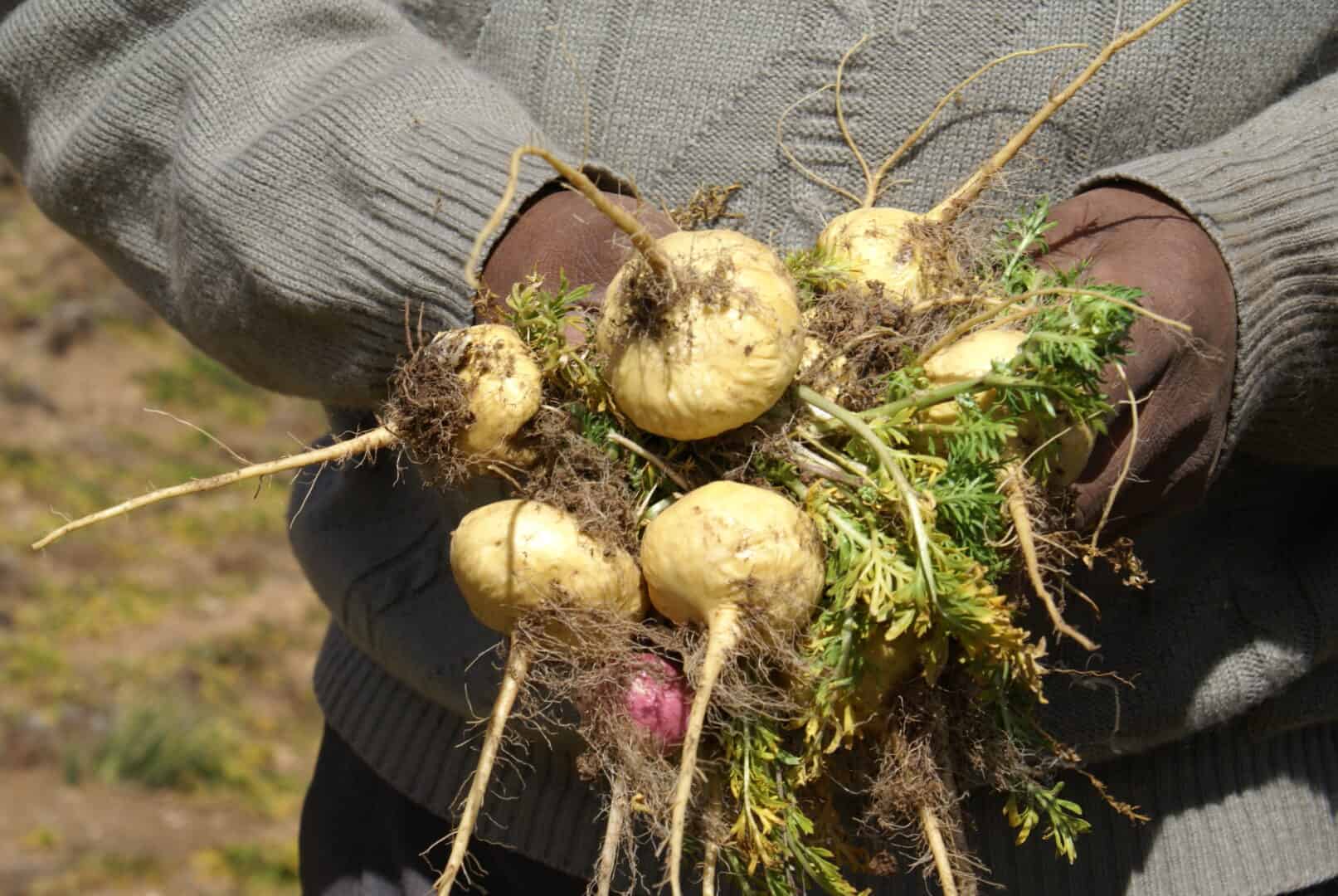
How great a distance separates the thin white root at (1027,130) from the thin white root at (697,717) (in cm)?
47

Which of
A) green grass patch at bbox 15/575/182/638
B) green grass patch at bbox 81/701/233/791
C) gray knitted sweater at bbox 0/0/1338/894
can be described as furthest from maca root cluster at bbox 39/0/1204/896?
green grass patch at bbox 15/575/182/638

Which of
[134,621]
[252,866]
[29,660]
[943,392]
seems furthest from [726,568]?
[134,621]

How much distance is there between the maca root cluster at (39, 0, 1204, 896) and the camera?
3.36 ft

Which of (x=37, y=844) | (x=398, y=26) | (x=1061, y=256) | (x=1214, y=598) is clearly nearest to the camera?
(x=1061, y=256)

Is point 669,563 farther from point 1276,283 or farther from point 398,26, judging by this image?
point 398,26

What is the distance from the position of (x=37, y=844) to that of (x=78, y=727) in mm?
→ 486

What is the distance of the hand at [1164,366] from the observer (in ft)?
3.47

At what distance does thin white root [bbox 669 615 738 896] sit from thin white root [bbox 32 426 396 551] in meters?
0.37

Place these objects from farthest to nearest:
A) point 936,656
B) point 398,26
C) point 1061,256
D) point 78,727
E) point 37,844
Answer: point 78,727
point 37,844
point 398,26
point 1061,256
point 936,656

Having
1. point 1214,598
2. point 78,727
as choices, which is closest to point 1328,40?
point 1214,598

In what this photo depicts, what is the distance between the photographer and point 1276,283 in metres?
1.12

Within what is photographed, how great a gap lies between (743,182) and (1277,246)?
0.52 m

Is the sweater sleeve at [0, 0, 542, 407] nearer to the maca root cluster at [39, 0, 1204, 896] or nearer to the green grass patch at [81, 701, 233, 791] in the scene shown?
the maca root cluster at [39, 0, 1204, 896]

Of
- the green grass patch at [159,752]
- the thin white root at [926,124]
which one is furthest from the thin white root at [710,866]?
the green grass patch at [159,752]
